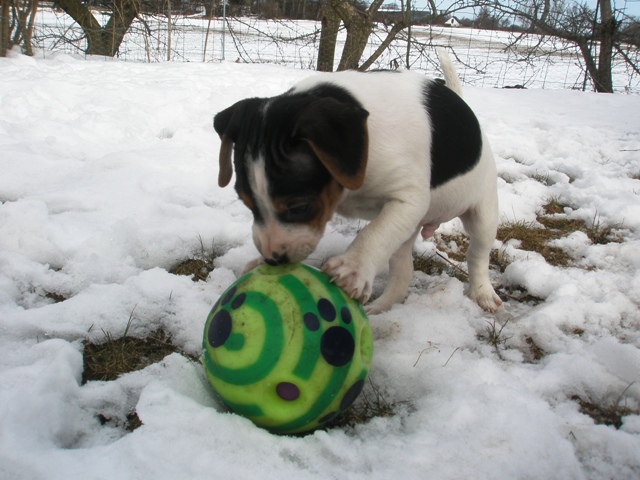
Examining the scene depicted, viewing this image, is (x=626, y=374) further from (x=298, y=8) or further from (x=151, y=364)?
(x=298, y=8)

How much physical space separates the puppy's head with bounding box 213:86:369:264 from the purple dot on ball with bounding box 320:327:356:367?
1.46ft

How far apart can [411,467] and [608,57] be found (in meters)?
11.9

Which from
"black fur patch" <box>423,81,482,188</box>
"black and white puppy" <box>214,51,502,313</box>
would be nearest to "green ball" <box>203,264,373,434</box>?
"black and white puppy" <box>214,51,502,313</box>

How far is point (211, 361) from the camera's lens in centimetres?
202

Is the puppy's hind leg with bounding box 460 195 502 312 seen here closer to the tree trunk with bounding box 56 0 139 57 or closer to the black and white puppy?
the black and white puppy

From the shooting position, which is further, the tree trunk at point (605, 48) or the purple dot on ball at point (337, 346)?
the tree trunk at point (605, 48)

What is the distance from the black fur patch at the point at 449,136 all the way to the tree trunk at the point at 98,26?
9.01m

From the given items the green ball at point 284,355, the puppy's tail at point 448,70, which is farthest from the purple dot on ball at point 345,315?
the puppy's tail at point 448,70

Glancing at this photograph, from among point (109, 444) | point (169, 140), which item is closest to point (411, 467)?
point (109, 444)

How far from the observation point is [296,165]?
231 centimetres

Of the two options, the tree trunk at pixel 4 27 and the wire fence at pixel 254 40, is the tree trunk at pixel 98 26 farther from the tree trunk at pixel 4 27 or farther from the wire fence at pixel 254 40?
the tree trunk at pixel 4 27

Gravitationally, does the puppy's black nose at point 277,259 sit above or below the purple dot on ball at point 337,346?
above

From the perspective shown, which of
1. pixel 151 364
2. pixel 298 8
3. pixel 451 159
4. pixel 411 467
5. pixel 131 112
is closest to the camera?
pixel 411 467

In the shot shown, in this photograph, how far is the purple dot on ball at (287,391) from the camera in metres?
1.88
